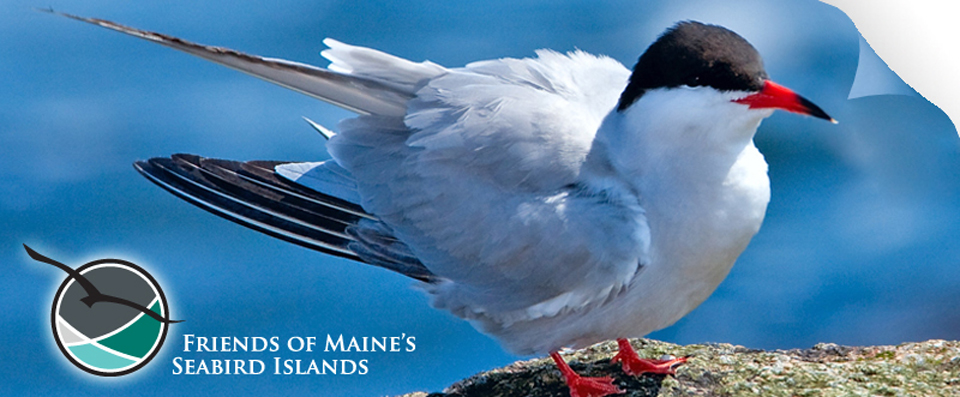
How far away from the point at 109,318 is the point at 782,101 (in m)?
2.17

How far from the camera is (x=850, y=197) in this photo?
343cm

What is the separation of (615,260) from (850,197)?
62.2 inches

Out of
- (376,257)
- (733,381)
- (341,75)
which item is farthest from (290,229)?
(733,381)

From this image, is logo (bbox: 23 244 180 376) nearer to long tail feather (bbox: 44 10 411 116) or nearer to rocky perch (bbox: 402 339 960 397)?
rocky perch (bbox: 402 339 960 397)

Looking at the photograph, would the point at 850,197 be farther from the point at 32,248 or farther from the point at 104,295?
the point at 32,248

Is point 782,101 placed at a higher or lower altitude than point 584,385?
higher

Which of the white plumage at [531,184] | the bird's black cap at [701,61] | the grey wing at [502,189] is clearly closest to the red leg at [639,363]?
the white plumage at [531,184]

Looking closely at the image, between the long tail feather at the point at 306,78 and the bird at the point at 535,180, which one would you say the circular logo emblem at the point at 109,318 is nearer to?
the bird at the point at 535,180

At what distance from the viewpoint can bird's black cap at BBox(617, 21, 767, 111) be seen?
6.74ft

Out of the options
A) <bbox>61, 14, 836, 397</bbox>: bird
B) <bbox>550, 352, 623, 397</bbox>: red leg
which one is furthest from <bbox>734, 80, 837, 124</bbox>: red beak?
<bbox>550, 352, 623, 397</bbox>: red leg

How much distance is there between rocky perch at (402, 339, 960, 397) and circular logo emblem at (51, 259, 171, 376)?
910 millimetres

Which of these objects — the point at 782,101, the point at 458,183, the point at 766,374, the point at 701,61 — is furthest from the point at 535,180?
the point at 766,374

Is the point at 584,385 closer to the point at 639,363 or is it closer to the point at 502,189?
the point at 639,363

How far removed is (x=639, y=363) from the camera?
2.69m
